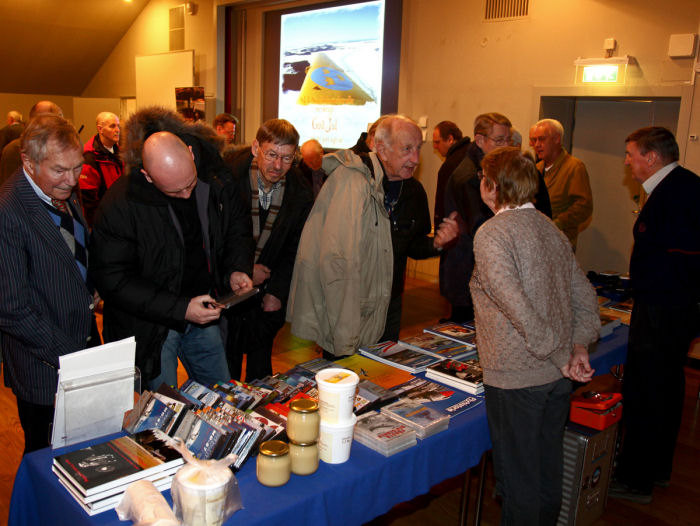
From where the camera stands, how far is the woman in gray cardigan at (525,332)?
1828 mm

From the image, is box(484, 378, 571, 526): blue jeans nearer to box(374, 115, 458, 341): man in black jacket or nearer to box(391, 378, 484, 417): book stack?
box(391, 378, 484, 417): book stack

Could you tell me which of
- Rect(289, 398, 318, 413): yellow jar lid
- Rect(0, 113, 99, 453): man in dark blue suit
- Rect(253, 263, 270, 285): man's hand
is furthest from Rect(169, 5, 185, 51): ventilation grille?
Rect(289, 398, 318, 413): yellow jar lid

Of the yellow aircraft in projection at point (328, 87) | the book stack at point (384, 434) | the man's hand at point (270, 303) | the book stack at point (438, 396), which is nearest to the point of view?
the book stack at point (384, 434)

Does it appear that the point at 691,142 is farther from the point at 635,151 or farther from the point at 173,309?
the point at 173,309

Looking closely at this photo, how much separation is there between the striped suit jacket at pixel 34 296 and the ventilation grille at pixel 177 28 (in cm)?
941

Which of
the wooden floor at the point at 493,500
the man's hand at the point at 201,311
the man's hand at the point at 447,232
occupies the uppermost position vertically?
the man's hand at the point at 447,232

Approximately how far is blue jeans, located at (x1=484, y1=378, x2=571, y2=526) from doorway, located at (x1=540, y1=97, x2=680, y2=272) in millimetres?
4471

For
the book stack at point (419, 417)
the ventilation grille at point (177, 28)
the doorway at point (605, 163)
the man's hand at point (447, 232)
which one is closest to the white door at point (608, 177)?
the doorway at point (605, 163)

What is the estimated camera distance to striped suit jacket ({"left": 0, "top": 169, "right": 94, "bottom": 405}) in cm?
189

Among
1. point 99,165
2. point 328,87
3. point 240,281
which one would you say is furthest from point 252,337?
point 328,87

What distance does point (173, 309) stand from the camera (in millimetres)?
2145

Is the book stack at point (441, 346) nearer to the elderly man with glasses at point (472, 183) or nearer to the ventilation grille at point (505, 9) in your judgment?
the elderly man with glasses at point (472, 183)

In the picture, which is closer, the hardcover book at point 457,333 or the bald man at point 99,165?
the hardcover book at point 457,333

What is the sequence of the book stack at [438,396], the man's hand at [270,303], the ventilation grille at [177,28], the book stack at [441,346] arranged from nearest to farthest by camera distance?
the book stack at [438,396]
the book stack at [441,346]
the man's hand at [270,303]
the ventilation grille at [177,28]
